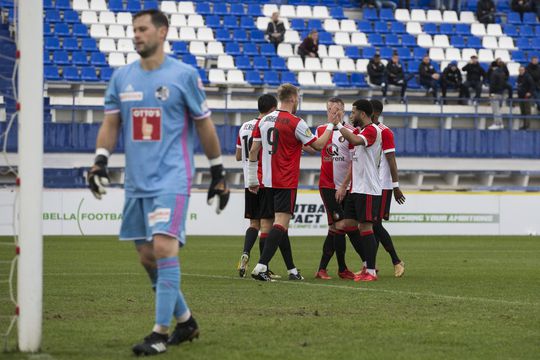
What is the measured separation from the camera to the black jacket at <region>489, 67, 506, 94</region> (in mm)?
35094

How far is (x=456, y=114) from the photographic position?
35.0 metres

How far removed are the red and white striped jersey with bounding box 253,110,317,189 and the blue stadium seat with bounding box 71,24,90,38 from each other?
22229 millimetres

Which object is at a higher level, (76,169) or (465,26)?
(465,26)

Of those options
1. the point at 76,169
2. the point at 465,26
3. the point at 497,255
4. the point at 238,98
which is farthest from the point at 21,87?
the point at 465,26

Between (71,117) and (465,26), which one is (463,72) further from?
(71,117)

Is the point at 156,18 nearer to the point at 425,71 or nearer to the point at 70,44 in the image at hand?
the point at 70,44

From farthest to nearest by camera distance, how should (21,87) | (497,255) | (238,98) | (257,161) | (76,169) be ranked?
(238,98), (76,169), (497,255), (257,161), (21,87)

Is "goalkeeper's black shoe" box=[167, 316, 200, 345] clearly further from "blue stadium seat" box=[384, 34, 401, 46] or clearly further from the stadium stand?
"blue stadium seat" box=[384, 34, 401, 46]

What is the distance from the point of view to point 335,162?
1453 cm

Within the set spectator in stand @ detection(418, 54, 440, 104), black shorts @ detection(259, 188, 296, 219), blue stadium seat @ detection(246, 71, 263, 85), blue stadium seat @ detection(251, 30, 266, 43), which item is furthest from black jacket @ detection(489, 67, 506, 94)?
black shorts @ detection(259, 188, 296, 219)

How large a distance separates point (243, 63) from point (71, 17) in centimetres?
537

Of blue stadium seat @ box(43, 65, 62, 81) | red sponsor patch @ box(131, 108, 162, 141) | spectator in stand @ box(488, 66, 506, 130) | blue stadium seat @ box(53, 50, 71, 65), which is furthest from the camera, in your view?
spectator in stand @ box(488, 66, 506, 130)

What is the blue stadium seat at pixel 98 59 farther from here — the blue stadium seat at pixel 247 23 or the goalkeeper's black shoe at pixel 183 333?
the goalkeeper's black shoe at pixel 183 333

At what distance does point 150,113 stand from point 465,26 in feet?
114
